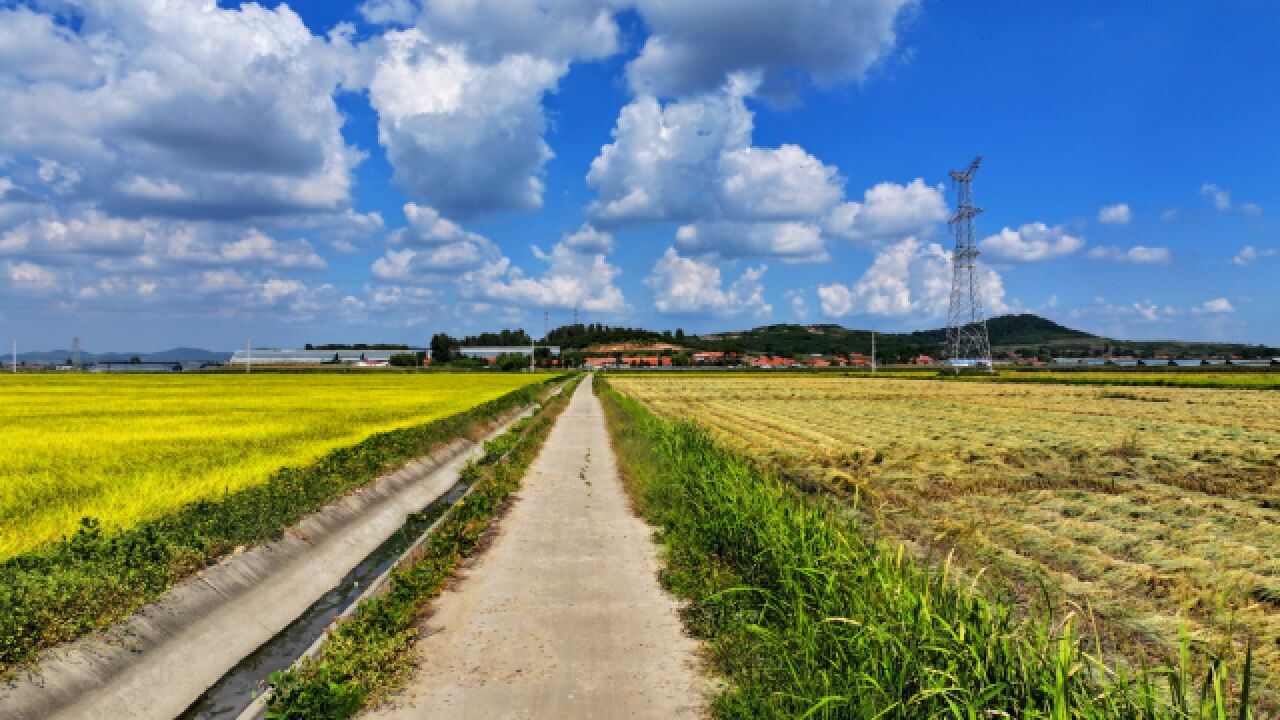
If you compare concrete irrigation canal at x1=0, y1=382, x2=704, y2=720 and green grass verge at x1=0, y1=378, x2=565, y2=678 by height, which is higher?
green grass verge at x1=0, y1=378, x2=565, y2=678

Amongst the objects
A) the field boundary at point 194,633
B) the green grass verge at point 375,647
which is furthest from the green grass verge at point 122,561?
the green grass verge at point 375,647

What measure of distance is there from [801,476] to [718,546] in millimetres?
6728

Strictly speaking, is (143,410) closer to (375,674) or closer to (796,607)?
(375,674)

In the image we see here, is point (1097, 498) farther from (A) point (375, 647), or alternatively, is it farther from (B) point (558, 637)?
(A) point (375, 647)

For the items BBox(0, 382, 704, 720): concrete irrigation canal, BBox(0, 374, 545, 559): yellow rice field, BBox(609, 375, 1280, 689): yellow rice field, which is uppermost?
BBox(0, 374, 545, 559): yellow rice field

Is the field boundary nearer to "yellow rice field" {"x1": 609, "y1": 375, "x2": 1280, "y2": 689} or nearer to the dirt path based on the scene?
the dirt path

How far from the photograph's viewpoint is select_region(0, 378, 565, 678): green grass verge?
5.91m

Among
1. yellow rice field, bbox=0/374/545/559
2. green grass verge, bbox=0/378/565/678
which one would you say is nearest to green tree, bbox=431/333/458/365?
yellow rice field, bbox=0/374/545/559

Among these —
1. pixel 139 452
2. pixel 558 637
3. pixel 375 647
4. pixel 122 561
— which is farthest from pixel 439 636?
pixel 139 452

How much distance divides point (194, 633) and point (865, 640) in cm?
648

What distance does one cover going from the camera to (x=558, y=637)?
7.02 metres

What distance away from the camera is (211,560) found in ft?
27.4

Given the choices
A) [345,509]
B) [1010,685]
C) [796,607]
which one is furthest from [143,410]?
[1010,685]

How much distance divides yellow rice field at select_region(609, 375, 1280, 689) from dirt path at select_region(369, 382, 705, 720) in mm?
3874
